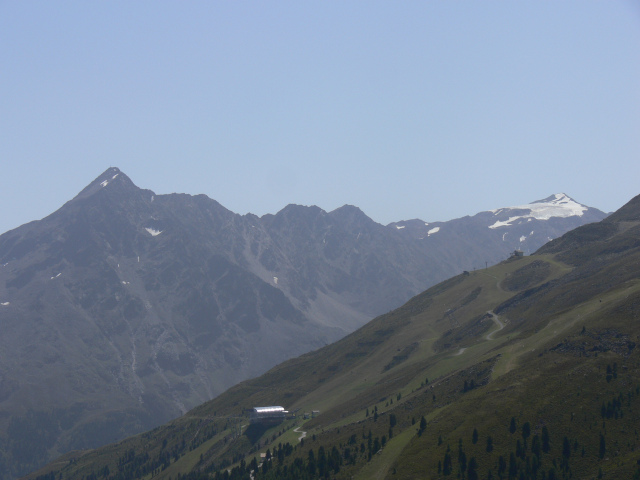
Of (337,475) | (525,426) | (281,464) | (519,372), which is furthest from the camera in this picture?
(281,464)

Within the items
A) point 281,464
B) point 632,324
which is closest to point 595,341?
point 632,324

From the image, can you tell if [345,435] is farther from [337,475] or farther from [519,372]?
[519,372]

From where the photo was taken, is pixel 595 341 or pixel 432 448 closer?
pixel 432 448

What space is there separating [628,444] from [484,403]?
36.5 metres

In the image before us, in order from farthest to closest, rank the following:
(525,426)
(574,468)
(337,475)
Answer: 1. (337,475)
2. (525,426)
3. (574,468)

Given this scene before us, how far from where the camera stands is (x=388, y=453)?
16175 centimetres

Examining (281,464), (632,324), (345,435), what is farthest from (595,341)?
(281,464)

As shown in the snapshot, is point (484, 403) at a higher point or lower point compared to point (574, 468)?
higher

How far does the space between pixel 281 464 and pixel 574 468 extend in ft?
291

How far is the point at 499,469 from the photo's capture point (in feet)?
450

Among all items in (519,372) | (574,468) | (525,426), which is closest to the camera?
(574,468)

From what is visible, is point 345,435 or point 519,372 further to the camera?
point 345,435

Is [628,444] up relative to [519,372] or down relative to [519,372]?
down

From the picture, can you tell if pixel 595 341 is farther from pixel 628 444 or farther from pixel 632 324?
pixel 628 444
